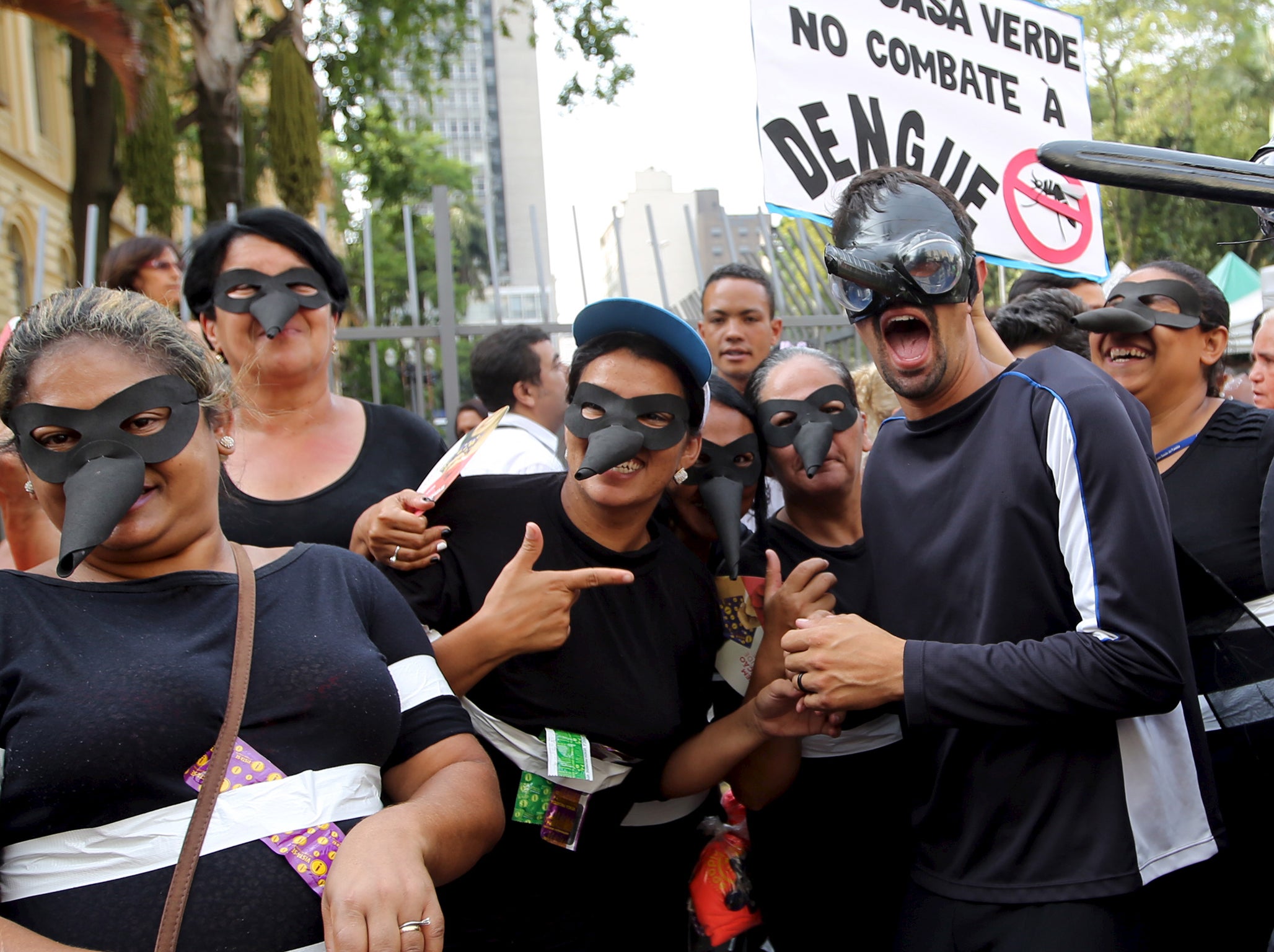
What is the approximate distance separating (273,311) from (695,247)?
4462 millimetres

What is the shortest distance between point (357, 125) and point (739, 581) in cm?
1600

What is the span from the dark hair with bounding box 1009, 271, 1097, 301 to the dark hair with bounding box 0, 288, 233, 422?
351cm

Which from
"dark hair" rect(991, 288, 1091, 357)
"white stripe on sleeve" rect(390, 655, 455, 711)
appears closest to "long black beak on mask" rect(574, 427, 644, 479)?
"white stripe on sleeve" rect(390, 655, 455, 711)

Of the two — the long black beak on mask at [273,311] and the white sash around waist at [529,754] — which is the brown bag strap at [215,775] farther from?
the long black beak on mask at [273,311]

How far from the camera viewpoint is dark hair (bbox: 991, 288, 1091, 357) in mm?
3516

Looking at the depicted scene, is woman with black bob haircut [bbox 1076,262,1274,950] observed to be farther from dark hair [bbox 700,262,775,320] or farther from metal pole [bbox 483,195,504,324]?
metal pole [bbox 483,195,504,324]

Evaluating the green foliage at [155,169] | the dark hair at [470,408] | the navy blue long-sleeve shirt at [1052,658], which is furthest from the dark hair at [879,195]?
the green foliage at [155,169]

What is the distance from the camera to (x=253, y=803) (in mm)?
1669

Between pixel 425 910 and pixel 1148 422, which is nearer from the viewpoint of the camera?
pixel 425 910

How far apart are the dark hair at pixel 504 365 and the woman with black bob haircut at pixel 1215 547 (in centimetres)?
279

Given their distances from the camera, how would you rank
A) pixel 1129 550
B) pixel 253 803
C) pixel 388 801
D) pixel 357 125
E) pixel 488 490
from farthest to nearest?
pixel 357 125 → pixel 488 490 → pixel 388 801 → pixel 1129 550 → pixel 253 803

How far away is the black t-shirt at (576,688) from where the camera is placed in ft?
7.55

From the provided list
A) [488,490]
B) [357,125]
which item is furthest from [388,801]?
[357,125]

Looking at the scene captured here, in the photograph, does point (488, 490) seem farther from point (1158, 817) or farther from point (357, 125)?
point (357, 125)
